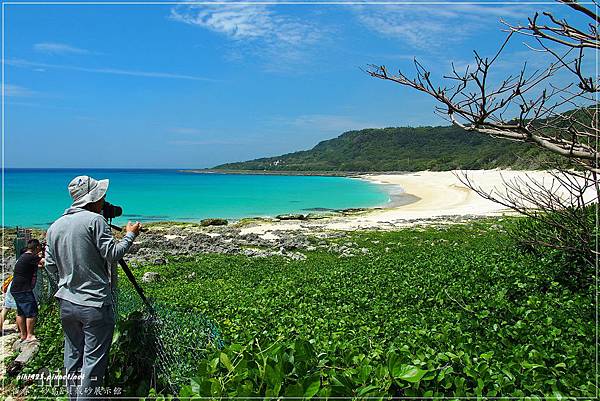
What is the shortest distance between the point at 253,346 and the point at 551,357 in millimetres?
2868

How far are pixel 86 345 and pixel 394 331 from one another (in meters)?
3.77

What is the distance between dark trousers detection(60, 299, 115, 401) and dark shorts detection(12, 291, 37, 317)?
4.07 meters

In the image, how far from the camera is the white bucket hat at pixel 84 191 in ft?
15.8

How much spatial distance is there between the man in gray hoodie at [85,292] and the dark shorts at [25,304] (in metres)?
4.07

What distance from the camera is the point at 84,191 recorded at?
4.86 metres

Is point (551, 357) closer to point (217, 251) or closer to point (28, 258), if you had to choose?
point (28, 258)

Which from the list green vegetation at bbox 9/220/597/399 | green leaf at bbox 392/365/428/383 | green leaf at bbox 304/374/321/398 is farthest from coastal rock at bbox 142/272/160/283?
green leaf at bbox 392/365/428/383

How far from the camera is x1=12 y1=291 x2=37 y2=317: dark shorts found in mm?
8016

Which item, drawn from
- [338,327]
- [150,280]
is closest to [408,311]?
[338,327]

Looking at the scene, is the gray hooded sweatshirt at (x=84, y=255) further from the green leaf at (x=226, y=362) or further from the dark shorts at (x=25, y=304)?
the dark shorts at (x=25, y=304)

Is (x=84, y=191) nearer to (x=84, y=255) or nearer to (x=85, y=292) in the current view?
(x=84, y=255)

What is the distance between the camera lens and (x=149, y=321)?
17.8 ft

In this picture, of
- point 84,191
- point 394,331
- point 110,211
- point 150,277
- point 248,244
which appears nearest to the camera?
point 84,191

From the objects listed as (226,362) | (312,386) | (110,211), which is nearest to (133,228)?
(110,211)
